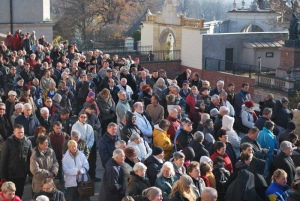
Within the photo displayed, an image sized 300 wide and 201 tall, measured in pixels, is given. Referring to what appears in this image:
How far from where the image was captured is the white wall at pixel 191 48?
4075 centimetres

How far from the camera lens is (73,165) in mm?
11531

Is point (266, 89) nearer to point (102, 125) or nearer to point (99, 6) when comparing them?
point (102, 125)

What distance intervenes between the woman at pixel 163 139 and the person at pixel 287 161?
86.5 inches

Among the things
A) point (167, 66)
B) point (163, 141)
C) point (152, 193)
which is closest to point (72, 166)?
point (163, 141)

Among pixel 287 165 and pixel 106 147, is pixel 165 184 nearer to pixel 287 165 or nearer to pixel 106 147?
→ pixel 106 147

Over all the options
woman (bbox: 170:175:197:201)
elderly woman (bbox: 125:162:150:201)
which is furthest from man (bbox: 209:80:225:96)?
woman (bbox: 170:175:197:201)

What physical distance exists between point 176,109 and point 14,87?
17.6 feet

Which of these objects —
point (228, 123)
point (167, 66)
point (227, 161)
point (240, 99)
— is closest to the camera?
point (227, 161)

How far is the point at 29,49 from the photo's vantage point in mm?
26828

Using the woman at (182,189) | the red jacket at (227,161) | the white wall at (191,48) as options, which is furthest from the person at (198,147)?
the white wall at (191,48)

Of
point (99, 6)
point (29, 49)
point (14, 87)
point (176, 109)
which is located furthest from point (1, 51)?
point (99, 6)

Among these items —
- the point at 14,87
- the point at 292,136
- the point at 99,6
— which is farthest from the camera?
the point at 99,6

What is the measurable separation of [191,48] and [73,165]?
30.5 meters

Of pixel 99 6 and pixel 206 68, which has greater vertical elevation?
pixel 99 6
